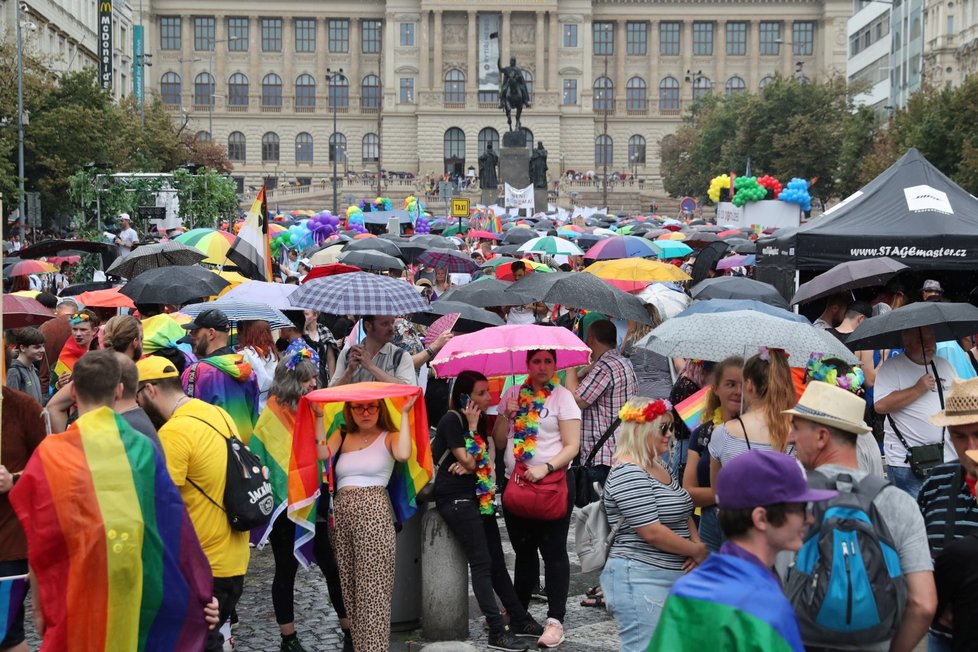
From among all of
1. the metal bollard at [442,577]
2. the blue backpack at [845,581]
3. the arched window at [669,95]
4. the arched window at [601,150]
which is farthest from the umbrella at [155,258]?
the arched window at [669,95]

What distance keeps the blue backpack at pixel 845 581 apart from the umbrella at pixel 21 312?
7.77 metres

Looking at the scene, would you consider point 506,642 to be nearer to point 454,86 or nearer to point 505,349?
point 505,349

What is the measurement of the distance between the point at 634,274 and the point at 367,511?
282 inches

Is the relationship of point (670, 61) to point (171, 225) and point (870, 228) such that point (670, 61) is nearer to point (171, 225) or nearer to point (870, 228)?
point (171, 225)

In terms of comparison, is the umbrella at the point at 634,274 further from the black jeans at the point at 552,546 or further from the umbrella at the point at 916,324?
the black jeans at the point at 552,546

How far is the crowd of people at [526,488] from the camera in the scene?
15.0ft

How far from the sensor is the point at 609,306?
34.3ft

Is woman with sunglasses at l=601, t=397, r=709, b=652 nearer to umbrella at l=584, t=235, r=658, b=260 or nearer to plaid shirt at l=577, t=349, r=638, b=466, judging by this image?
plaid shirt at l=577, t=349, r=638, b=466

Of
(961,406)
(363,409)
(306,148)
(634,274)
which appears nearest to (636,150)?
(306,148)

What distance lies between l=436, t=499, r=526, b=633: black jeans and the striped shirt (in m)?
1.70

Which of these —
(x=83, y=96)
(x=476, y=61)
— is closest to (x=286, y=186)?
(x=476, y=61)

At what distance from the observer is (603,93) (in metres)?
99.9

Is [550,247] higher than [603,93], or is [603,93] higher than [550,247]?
[603,93]

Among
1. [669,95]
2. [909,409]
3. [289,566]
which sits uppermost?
[669,95]
